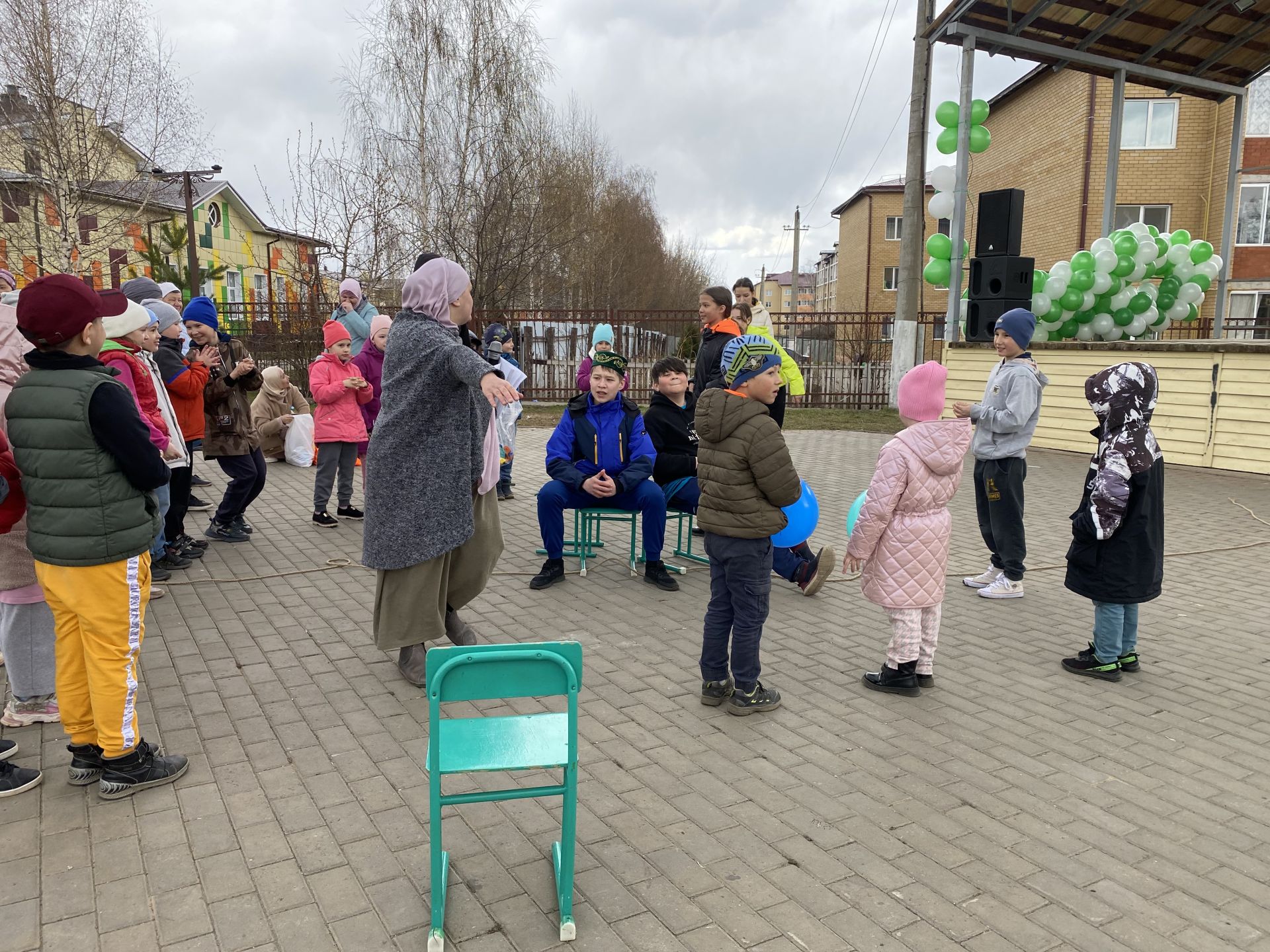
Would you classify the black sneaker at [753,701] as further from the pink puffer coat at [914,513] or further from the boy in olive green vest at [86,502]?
the boy in olive green vest at [86,502]

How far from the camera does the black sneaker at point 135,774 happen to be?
3264 millimetres

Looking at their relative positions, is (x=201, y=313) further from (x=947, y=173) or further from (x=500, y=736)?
(x=947, y=173)

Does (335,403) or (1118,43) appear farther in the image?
(1118,43)

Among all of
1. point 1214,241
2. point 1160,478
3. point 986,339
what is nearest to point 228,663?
point 1160,478

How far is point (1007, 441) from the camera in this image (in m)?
5.87

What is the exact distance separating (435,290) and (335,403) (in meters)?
4.05

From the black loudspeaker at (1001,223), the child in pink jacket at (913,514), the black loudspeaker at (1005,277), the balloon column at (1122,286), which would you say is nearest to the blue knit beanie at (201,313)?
the child in pink jacket at (913,514)

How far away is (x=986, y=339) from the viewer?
485 inches

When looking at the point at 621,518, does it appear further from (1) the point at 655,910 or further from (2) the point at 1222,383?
(2) the point at 1222,383

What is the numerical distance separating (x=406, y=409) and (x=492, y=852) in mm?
2028

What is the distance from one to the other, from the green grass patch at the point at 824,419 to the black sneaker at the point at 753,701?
12.6 metres

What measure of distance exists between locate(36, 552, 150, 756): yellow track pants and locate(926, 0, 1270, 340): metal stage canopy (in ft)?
45.8

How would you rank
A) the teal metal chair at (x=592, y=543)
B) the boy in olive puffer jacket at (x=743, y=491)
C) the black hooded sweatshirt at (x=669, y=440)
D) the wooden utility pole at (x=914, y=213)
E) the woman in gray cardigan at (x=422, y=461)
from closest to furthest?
1. the boy in olive puffer jacket at (x=743, y=491)
2. the woman in gray cardigan at (x=422, y=461)
3. the teal metal chair at (x=592, y=543)
4. the black hooded sweatshirt at (x=669, y=440)
5. the wooden utility pole at (x=914, y=213)

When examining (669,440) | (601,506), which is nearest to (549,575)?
(601,506)
